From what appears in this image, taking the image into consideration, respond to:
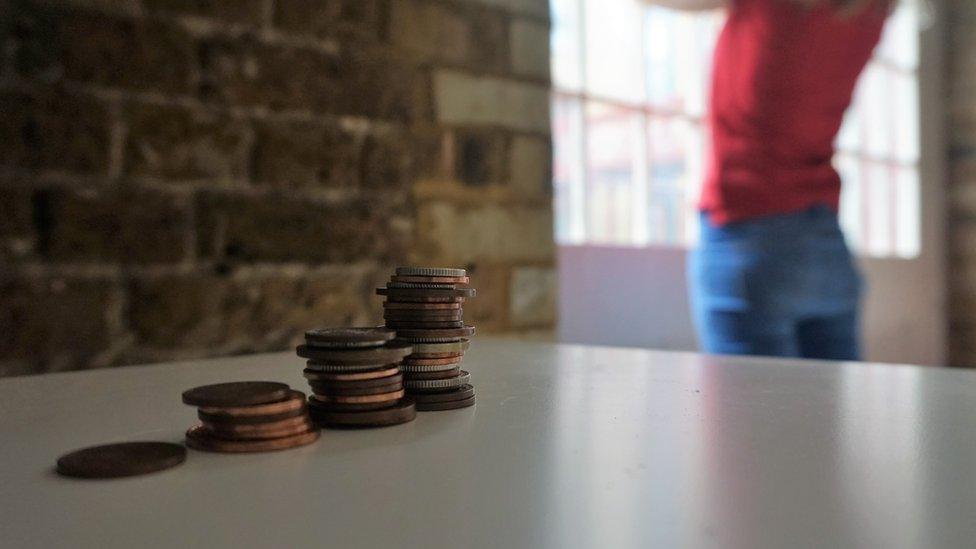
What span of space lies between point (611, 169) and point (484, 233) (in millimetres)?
976

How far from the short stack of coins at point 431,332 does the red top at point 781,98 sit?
1.20 m

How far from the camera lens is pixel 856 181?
4.38 metres

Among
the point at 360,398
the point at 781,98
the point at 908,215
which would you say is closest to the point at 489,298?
the point at 781,98

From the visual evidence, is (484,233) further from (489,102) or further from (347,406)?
(347,406)

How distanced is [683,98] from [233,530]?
3.12 m

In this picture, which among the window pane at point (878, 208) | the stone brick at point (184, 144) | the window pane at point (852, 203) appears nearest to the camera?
the stone brick at point (184, 144)

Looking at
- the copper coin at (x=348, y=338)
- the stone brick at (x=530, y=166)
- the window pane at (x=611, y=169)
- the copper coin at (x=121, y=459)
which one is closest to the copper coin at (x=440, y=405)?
the copper coin at (x=348, y=338)

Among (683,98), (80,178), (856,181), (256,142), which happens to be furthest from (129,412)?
(856,181)

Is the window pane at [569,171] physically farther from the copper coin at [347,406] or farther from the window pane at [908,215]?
the window pane at [908,215]

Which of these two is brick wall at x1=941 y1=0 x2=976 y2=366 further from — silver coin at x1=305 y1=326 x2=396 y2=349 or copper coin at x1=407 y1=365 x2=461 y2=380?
silver coin at x1=305 y1=326 x2=396 y2=349

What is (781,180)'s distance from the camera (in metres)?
1.91

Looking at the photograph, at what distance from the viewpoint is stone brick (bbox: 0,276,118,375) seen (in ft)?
4.90

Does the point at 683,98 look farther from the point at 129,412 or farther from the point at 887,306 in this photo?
the point at 129,412

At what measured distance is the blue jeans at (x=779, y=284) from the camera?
1.88 meters
